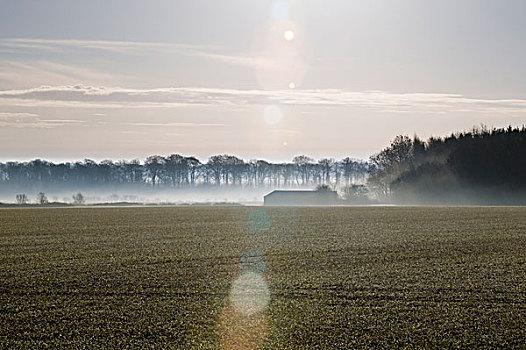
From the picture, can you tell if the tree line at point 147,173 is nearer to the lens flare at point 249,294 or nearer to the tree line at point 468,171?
the tree line at point 468,171

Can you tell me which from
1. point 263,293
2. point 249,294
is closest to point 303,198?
point 263,293

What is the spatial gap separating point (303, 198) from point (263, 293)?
84.3 meters

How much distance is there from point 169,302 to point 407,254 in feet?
34.4

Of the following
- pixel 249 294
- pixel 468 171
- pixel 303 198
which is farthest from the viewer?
pixel 303 198

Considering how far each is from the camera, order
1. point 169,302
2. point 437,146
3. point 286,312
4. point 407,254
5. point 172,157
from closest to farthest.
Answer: point 286,312
point 169,302
point 407,254
point 437,146
point 172,157

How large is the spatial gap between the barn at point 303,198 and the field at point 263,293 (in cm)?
7082

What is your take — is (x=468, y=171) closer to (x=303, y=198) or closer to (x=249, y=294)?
(x=303, y=198)

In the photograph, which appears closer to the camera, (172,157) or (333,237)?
(333,237)

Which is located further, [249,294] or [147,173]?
[147,173]

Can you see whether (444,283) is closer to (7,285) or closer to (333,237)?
(7,285)

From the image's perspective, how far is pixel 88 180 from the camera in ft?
429

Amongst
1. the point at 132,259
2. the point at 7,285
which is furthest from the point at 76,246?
the point at 7,285

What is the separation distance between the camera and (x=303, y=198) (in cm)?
9844

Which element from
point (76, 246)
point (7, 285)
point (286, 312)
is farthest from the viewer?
point (76, 246)
